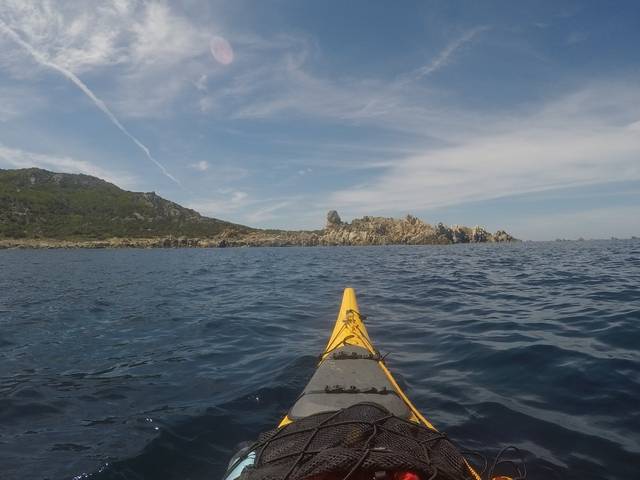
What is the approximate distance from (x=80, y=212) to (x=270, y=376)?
15354 cm

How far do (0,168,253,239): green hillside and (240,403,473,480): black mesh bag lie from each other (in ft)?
388

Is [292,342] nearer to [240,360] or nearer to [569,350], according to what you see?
[240,360]

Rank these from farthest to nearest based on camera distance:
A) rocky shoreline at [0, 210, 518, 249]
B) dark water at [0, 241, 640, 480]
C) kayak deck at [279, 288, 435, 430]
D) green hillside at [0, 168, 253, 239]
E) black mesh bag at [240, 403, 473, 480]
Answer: green hillside at [0, 168, 253, 239] → rocky shoreline at [0, 210, 518, 249] → dark water at [0, 241, 640, 480] → kayak deck at [279, 288, 435, 430] → black mesh bag at [240, 403, 473, 480]

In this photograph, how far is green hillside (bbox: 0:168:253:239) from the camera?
10925cm

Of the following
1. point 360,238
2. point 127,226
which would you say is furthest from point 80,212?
point 360,238

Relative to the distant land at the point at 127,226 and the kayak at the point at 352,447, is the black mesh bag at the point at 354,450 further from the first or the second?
the distant land at the point at 127,226

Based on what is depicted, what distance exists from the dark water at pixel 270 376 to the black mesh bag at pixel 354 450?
5.82 feet


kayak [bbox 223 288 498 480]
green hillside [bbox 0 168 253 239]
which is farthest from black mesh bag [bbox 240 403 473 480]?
green hillside [bbox 0 168 253 239]

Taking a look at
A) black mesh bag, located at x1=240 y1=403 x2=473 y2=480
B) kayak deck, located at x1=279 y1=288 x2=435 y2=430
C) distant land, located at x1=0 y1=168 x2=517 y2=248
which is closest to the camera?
black mesh bag, located at x1=240 y1=403 x2=473 y2=480

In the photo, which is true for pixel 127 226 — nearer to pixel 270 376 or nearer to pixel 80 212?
pixel 80 212

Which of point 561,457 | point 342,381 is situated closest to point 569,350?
point 561,457

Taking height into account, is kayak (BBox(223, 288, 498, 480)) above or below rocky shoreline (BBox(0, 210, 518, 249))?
below

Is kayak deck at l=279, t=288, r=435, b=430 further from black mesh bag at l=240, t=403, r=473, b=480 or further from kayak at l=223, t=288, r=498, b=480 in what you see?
black mesh bag at l=240, t=403, r=473, b=480

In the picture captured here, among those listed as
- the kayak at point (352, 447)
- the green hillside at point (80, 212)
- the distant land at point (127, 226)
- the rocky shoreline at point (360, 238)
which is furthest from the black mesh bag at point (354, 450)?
the green hillside at point (80, 212)
